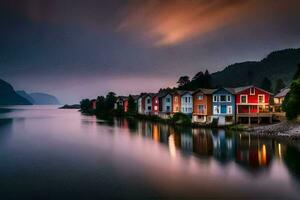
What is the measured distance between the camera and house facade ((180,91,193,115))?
63812 mm

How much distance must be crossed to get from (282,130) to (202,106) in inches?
743

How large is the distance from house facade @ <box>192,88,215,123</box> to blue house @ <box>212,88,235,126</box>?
1.14 meters

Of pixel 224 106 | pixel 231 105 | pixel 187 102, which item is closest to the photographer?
pixel 231 105

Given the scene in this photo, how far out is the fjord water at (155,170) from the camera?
1892 cm

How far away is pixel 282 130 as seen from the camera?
42781 mm

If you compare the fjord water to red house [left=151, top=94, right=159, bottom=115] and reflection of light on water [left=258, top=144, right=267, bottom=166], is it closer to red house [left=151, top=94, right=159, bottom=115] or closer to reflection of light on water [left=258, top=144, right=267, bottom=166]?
reflection of light on water [left=258, top=144, right=267, bottom=166]

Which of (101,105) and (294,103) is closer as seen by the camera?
(294,103)

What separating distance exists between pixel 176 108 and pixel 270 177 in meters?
49.4

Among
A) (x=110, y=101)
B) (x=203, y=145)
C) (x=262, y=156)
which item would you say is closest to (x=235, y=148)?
(x=203, y=145)

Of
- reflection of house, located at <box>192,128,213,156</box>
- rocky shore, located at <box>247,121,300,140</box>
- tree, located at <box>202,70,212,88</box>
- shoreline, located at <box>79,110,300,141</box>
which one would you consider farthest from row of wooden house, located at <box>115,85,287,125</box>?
tree, located at <box>202,70,212,88</box>

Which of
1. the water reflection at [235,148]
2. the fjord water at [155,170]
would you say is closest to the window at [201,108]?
the water reflection at [235,148]

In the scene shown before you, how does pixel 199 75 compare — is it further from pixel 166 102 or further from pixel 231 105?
pixel 231 105

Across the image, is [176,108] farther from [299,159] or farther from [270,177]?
[270,177]

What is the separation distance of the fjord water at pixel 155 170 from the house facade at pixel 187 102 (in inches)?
952
